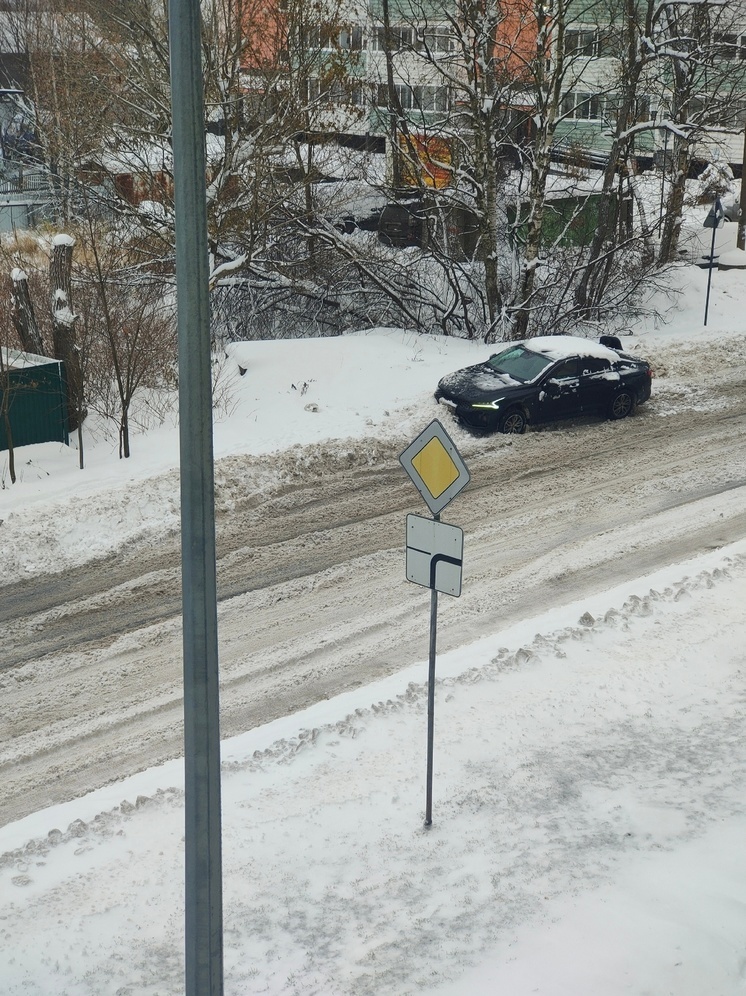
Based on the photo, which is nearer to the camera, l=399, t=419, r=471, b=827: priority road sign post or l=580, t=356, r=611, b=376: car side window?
l=399, t=419, r=471, b=827: priority road sign post

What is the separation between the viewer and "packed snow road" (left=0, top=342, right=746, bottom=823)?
9664 millimetres

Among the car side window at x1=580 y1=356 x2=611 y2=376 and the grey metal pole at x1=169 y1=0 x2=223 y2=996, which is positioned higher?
the grey metal pole at x1=169 y1=0 x2=223 y2=996

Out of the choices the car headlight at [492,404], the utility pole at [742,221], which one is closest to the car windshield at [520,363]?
the car headlight at [492,404]

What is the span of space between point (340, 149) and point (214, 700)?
23.5 m

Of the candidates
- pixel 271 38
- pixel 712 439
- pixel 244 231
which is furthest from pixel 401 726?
pixel 271 38

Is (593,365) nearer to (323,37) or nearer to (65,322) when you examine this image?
(65,322)

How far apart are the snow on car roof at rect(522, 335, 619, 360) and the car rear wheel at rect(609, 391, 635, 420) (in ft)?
2.14

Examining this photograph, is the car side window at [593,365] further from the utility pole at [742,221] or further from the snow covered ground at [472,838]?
the utility pole at [742,221]

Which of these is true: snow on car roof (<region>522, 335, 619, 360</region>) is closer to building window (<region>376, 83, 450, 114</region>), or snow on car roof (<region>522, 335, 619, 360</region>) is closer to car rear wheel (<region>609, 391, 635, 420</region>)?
car rear wheel (<region>609, 391, 635, 420</region>)

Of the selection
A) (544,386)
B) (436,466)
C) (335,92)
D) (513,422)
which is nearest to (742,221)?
(335,92)

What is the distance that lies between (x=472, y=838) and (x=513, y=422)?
33.4 feet

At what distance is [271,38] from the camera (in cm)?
2172

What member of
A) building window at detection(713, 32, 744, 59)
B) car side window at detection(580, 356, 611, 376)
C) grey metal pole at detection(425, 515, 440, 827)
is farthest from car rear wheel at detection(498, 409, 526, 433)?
building window at detection(713, 32, 744, 59)

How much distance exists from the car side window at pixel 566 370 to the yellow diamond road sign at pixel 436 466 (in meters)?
10.3
